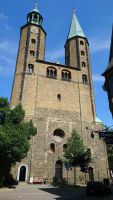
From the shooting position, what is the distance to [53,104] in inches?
1340

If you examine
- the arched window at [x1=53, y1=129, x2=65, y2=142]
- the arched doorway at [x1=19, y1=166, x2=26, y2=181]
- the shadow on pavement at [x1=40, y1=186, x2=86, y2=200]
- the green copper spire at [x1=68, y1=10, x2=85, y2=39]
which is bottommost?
the shadow on pavement at [x1=40, y1=186, x2=86, y2=200]

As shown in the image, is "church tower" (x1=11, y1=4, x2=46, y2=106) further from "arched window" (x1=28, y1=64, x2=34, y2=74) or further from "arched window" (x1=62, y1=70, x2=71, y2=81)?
"arched window" (x1=62, y1=70, x2=71, y2=81)

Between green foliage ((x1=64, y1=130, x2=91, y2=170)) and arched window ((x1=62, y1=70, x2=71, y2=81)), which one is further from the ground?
arched window ((x1=62, y1=70, x2=71, y2=81))

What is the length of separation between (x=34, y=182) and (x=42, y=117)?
30.7ft

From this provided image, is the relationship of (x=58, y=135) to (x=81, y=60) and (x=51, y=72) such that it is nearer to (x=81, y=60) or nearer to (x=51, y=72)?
(x=51, y=72)

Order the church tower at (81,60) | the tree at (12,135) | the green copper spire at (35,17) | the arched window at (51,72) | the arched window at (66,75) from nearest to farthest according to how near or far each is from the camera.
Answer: the tree at (12,135) → the church tower at (81,60) → the arched window at (51,72) → the arched window at (66,75) → the green copper spire at (35,17)

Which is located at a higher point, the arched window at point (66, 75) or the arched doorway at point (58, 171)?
the arched window at point (66, 75)

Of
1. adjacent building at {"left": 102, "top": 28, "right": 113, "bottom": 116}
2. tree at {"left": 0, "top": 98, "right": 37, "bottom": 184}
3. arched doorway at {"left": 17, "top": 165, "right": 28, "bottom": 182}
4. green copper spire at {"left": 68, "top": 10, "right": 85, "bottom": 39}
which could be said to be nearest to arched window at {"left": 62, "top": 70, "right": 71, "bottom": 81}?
green copper spire at {"left": 68, "top": 10, "right": 85, "bottom": 39}

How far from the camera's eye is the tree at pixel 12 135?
64.5ft

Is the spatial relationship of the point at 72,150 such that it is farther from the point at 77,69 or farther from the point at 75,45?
the point at 75,45

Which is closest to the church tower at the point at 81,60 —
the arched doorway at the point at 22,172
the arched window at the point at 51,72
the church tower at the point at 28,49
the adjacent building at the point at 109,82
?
the arched window at the point at 51,72

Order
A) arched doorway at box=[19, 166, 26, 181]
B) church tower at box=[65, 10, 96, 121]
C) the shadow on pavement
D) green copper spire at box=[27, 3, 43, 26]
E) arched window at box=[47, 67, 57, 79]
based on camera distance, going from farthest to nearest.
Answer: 1. green copper spire at box=[27, 3, 43, 26]
2. arched window at box=[47, 67, 57, 79]
3. church tower at box=[65, 10, 96, 121]
4. arched doorway at box=[19, 166, 26, 181]
5. the shadow on pavement

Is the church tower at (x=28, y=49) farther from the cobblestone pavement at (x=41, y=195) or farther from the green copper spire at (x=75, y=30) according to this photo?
the cobblestone pavement at (x=41, y=195)

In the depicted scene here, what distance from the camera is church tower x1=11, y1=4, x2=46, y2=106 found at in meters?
34.0
